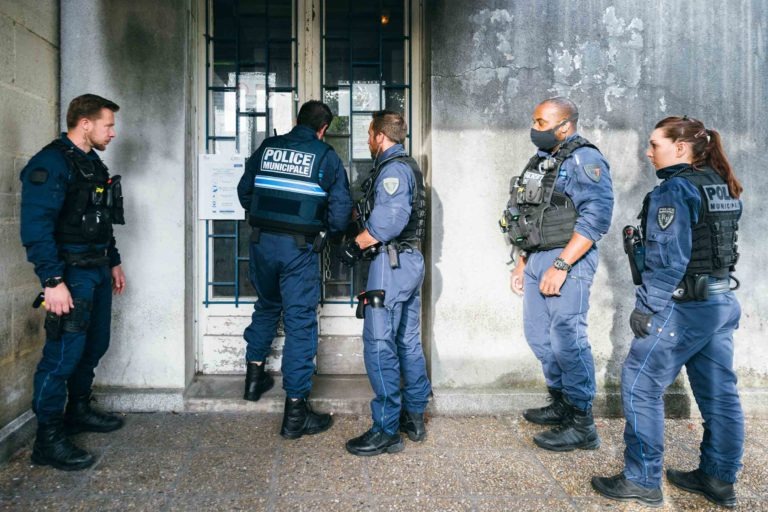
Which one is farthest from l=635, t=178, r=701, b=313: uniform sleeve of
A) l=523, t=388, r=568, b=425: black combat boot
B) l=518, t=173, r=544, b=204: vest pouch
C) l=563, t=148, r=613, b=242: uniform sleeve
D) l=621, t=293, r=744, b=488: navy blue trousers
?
l=523, t=388, r=568, b=425: black combat boot

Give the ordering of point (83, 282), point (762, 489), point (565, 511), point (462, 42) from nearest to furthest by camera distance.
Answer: point (565, 511) → point (762, 489) → point (83, 282) → point (462, 42)

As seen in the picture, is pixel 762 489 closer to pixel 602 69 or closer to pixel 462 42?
pixel 602 69

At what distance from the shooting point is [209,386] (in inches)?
167

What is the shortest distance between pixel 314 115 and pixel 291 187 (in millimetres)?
524

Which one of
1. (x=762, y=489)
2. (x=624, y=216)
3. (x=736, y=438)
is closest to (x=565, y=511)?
(x=736, y=438)

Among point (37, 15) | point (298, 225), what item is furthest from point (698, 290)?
point (37, 15)

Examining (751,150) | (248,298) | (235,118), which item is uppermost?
(235,118)

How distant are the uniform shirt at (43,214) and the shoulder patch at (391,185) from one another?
1.81 metres

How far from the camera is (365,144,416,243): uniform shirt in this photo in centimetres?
339

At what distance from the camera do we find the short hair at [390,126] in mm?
3609

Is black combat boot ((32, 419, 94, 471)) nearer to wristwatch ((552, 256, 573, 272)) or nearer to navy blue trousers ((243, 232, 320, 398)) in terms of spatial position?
navy blue trousers ((243, 232, 320, 398))

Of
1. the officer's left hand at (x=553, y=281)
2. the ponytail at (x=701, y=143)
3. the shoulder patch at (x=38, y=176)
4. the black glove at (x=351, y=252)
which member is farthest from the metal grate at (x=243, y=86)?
the ponytail at (x=701, y=143)

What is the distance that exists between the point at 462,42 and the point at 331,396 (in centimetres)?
268

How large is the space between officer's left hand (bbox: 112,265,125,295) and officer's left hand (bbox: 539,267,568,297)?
2740 millimetres
